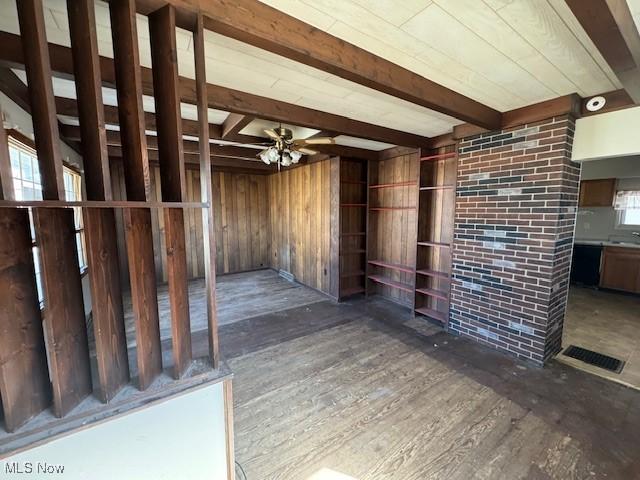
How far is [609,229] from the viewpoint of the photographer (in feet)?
17.3

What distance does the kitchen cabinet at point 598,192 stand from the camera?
508cm

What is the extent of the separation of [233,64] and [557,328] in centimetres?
381

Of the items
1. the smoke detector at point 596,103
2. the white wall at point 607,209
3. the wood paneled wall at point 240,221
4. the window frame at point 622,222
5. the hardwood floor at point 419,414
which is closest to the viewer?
the hardwood floor at point 419,414

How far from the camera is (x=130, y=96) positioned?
1.07m

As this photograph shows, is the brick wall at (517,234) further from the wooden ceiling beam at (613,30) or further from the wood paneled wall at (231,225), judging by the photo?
the wood paneled wall at (231,225)

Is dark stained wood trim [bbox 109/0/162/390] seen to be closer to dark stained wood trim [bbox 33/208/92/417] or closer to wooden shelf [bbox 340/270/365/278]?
dark stained wood trim [bbox 33/208/92/417]

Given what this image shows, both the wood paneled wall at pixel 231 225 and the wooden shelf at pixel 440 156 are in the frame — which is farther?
the wood paneled wall at pixel 231 225

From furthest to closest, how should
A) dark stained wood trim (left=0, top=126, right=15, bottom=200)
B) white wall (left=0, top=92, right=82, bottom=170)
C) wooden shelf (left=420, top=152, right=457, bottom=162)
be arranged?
wooden shelf (left=420, top=152, right=457, bottom=162), white wall (left=0, top=92, right=82, bottom=170), dark stained wood trim (left=0, top=126, right=15, bottom=200)

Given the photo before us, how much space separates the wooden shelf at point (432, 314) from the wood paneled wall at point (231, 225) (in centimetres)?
426

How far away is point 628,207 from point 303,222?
6.09 meters

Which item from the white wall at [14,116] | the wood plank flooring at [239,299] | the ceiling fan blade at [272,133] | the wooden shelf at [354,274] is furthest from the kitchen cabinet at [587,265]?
the white wall at [14,116]

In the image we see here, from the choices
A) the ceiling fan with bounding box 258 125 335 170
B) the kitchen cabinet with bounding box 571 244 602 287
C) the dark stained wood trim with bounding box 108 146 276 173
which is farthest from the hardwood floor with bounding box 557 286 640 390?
the dark stained wood trim with bounding box 108 146 276 173

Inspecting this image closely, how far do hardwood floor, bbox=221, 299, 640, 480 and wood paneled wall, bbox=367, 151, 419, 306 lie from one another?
140 cm

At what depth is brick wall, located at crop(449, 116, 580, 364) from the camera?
2.48m
